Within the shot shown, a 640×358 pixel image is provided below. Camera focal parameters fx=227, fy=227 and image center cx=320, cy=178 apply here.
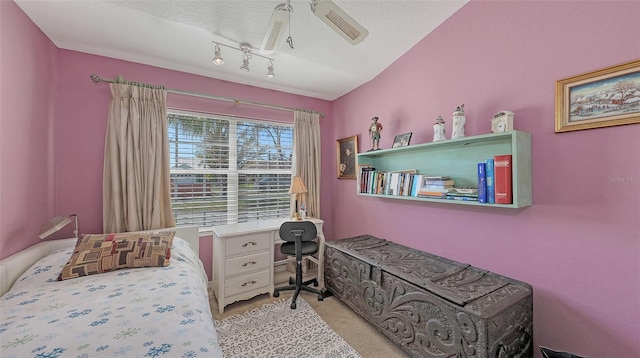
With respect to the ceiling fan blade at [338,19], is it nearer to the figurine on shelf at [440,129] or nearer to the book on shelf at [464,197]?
the figurine on shelf at [440,129]

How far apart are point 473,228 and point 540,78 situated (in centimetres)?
110

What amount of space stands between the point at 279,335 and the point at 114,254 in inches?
53.1

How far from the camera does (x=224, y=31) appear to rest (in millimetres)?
1847

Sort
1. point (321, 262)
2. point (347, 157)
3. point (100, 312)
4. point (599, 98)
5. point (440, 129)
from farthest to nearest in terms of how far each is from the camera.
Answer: point (347, 157) < point (321, 262) < point (440, 129) < point (599, 98) < point (100, 312)

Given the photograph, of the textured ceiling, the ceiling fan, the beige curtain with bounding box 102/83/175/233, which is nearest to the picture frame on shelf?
the textured ceiling

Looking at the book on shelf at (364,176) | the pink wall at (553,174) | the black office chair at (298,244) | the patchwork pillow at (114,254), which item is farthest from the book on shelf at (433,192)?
the patchwork pillow at (114,254)

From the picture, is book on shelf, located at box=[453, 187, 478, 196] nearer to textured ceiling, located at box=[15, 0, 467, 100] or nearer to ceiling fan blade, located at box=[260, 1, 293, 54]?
textured ceiling, located at box=[15, 0, 467, 100]

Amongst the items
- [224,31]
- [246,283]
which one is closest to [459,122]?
[224,31]

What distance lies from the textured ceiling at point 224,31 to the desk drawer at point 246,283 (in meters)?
Answer: 2.19

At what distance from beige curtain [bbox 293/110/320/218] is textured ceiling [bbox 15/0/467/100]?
2.22 feet

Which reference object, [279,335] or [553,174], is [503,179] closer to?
[553,174]

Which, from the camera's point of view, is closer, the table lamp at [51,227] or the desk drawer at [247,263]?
the table lamp at [51,227]

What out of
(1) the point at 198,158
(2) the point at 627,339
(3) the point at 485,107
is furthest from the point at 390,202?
(1) the point at 198,158

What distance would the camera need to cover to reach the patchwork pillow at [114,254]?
147cm
